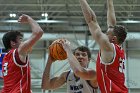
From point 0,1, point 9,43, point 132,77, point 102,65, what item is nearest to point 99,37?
point 102,65

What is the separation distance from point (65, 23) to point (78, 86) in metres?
9.94

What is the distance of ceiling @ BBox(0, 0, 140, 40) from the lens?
12008 millimetres

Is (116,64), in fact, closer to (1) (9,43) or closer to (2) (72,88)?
(2) (72,88)

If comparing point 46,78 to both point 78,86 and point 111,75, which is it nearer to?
point 78,86

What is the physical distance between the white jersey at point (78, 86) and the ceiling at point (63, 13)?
7.21 metres

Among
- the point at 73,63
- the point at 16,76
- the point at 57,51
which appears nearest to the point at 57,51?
the point at 57,51

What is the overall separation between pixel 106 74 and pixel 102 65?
126 mm

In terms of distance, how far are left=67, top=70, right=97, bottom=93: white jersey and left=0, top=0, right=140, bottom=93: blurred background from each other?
7.33 meters

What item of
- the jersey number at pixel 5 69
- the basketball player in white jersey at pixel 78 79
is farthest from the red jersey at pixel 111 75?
the jersey number at pixel 5 69

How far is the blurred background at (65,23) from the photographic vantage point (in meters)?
12.2

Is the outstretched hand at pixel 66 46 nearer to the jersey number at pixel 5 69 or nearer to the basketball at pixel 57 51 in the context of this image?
the basketball at pixel 57 51

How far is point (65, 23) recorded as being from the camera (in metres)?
14.5

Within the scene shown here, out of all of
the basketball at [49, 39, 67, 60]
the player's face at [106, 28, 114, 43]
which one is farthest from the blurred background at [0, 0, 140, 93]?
the player's face at [106, 28, 114, 43]

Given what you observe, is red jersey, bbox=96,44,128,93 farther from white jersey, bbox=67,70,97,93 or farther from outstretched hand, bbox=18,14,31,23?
outstretched hand, bbox=18,14,31,23
